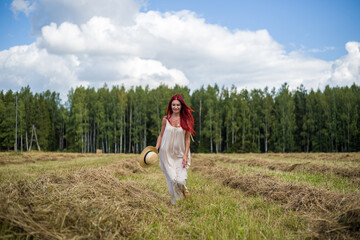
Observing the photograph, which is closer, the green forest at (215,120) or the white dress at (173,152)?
the white dress at (173,152)

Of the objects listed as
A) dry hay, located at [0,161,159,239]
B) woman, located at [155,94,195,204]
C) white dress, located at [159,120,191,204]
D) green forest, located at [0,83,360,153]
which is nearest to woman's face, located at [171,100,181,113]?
woman, located at [155,94,195,204]

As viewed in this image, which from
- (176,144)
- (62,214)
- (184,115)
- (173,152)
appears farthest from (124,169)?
(62,214)

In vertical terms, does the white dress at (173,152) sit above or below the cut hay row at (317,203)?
above

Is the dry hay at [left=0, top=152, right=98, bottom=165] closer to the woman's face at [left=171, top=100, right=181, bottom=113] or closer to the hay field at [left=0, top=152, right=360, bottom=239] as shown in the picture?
the hay field at [left=0, top=152, right=360, bottom=239]

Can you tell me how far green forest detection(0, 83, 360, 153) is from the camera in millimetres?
47562

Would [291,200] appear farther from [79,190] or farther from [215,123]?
[215,123]

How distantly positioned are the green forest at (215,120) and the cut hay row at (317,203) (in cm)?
3927

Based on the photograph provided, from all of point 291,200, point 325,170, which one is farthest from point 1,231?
point 325,170

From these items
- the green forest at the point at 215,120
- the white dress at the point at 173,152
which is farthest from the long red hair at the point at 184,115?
the green forest at the point at 215,120

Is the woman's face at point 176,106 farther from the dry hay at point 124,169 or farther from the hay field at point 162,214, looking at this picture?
the dry hay at point 124,169

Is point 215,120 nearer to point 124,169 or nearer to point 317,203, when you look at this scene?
point 124,169

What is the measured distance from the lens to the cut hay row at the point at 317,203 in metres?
3.31

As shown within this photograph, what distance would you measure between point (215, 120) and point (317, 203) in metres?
43.7

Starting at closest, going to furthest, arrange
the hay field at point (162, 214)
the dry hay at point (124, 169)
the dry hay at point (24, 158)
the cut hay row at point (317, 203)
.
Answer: the hay field at point (162, 214) < the cut hay row at point (317, 203) < the dry hay at point (124, 169) < the dry hay at point (24, 158)
